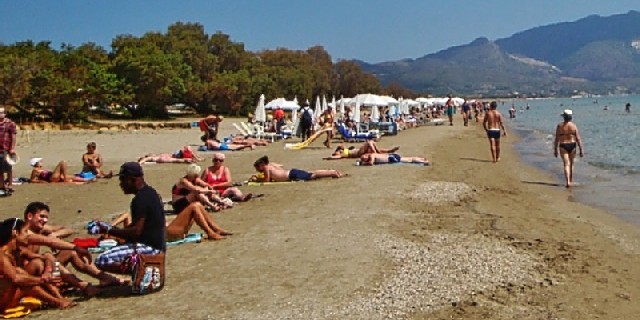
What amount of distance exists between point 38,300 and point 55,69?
127ft

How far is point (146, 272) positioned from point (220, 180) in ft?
17.9

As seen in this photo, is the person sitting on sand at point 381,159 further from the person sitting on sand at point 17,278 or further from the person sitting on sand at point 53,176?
the person sitting on sand at point 17,278

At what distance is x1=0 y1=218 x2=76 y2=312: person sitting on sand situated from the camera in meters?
5.71

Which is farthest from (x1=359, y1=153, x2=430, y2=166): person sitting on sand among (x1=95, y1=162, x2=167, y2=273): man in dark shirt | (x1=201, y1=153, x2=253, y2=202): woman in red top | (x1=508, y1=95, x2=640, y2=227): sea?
(x1=95, y1=162, x2=167, y2=273): man in dark shirt

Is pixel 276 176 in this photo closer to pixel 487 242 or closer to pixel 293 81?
pixel 487 242

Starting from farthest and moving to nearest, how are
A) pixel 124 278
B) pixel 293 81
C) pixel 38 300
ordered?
pixel 293 81 → pixel 124 278 → pixel 38 300

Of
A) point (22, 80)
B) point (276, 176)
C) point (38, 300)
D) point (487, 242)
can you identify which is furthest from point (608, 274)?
point (22, 80)

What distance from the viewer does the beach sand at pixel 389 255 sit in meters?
5.80

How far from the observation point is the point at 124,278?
6617 mm

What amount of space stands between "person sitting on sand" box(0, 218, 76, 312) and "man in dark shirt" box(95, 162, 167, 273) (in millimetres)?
613

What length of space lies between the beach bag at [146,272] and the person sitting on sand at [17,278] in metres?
0.55

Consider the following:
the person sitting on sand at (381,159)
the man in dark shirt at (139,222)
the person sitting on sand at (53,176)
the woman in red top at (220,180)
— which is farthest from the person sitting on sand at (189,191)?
the person sitting on sand at (381,159)

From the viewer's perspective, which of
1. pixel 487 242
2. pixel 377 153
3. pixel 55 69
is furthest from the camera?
pixel 55 69

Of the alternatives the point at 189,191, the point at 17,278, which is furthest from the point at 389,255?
the point at 17,278
